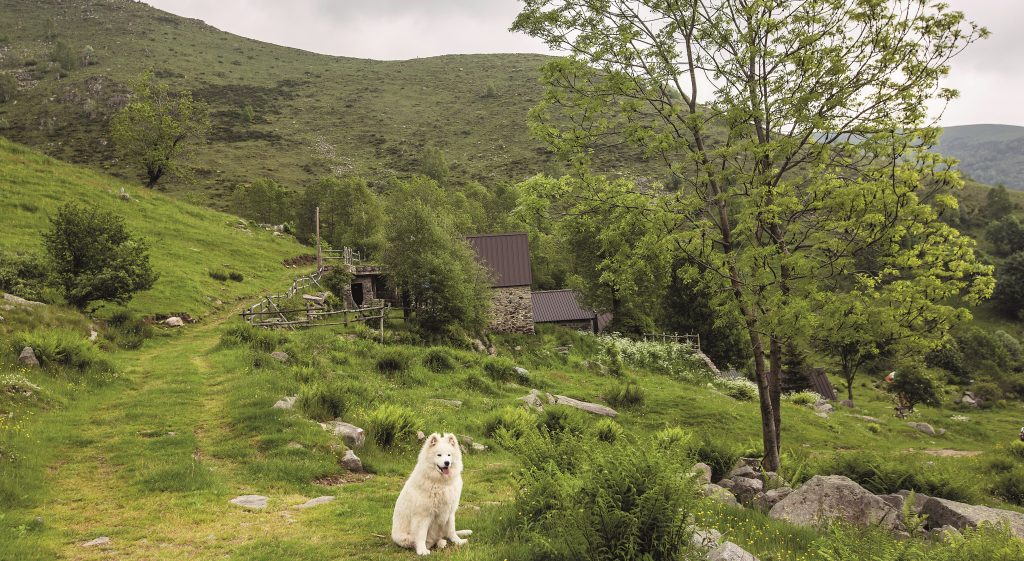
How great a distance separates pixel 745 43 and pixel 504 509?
12.1 m

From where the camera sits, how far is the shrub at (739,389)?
118 ft

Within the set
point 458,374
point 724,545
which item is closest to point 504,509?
point 724,545

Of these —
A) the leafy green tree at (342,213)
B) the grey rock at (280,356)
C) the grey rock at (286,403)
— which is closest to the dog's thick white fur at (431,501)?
the grey rock at (286,403)

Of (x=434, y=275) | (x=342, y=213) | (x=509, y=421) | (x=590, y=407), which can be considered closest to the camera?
(x=509, y=421)

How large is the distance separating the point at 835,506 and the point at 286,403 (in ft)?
45.2

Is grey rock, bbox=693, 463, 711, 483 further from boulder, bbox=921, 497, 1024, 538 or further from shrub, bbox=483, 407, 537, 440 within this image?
shrub, bbox=483, 407, 537, 440

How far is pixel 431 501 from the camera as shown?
712cm

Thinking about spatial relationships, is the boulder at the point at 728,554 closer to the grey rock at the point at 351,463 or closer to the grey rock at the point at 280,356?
→ the grey rock at the point at 351,463

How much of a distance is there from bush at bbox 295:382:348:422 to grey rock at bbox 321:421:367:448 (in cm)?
70

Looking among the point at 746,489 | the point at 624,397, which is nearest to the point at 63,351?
the point at 746,489

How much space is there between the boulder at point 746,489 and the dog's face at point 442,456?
7168 mm

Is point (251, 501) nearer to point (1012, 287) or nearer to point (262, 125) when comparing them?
point (1012, 287)

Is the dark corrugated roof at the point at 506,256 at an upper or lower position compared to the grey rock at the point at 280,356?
upper

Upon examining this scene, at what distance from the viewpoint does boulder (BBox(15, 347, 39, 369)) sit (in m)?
16.0
